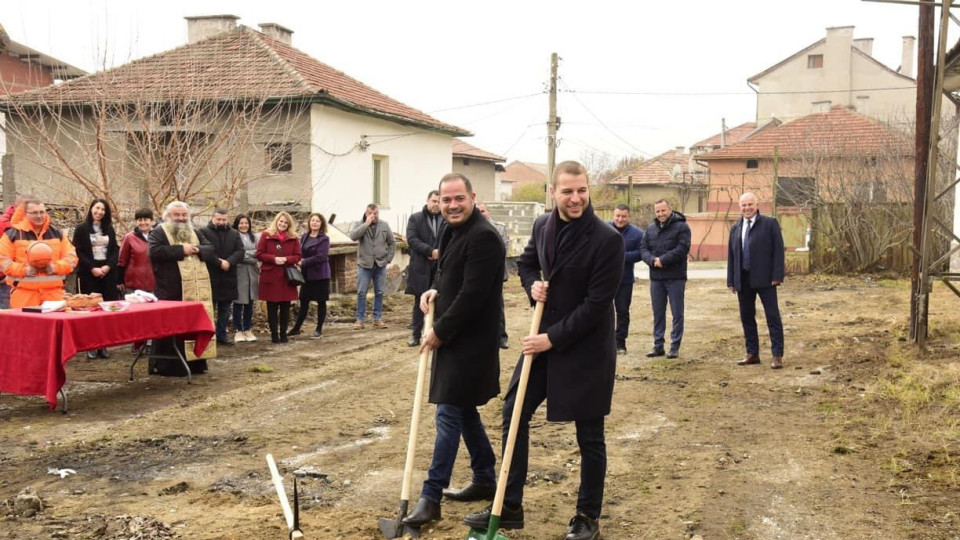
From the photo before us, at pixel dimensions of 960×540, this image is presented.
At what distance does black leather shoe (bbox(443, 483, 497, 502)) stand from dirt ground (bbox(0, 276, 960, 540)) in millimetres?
164

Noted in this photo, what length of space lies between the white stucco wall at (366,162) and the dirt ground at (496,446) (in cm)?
898

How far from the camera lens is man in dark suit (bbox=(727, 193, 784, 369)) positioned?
32.7 feet

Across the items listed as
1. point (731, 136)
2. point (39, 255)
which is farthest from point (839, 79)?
point (39, 255)

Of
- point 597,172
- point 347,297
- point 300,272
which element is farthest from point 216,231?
point 597,172

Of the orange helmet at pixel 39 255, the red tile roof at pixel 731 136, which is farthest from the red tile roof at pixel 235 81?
the red tile roof at pixel 731 136

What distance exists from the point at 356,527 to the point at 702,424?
3.70 m

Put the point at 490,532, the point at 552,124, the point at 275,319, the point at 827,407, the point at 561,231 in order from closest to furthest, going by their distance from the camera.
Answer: the point at 490,532, the point at 561,231, the point at 827,407, the point at 275,319, the point at 552,124

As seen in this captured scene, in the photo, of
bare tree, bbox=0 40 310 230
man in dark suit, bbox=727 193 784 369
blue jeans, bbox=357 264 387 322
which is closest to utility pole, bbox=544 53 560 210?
bare tree, bbox=0 40 310 230

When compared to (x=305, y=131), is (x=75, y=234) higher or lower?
lower

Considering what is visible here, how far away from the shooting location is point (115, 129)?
15.5 m

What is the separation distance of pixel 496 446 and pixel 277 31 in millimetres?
19684

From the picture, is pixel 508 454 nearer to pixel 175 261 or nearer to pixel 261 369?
pixel 261 369

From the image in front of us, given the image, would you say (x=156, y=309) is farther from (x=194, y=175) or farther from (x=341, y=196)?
(x=341, y=196)

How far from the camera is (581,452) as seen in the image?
4.84 m
